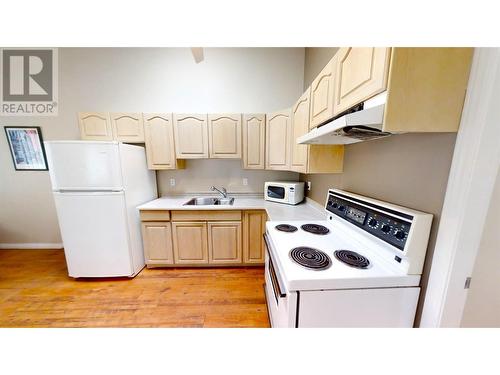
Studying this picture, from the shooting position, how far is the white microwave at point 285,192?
88.7 inches

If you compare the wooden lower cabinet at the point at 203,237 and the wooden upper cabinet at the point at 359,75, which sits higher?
the wooden upper cabinet at the point at 359,75

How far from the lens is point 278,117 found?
218 centimetres

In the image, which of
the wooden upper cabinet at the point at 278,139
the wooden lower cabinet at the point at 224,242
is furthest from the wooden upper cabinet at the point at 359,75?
the wooden lower cabinet at the point at 224,242

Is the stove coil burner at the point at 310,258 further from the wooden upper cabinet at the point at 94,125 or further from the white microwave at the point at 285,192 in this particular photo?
the wooden upper cabinet at the point at 94,125

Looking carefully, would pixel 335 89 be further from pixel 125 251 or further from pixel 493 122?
pixel 125 251

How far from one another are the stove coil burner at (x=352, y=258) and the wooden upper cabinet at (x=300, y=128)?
2.72ft

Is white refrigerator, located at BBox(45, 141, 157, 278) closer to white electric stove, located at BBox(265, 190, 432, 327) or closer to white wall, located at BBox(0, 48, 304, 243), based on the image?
white wall, located at BBox(0, 48, 304, 243)

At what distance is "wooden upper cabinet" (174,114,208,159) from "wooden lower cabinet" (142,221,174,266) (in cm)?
90

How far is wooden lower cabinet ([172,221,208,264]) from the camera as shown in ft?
7.25

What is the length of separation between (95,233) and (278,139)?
229 centimetres

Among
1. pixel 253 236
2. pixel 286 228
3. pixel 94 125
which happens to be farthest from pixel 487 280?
pixel 94 125

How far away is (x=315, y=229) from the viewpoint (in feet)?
4.48

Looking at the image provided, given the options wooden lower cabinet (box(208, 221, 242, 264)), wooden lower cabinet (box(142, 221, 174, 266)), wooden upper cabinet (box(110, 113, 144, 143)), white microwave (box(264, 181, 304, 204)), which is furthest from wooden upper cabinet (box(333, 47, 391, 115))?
wooden upper cabinet (box(110, 113, 144, 143))
